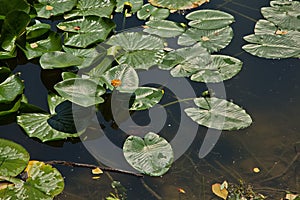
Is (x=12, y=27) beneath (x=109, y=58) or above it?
above

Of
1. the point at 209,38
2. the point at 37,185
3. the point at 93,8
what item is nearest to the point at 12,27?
the point at 93,8

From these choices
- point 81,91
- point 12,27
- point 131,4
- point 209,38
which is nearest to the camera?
point 81,91

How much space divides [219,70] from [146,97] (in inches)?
15.9

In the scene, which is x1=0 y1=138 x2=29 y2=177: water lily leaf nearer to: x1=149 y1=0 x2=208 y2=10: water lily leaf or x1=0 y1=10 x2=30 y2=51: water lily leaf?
x1=0 y1=10 x2=30 y2=51: water lily leaf

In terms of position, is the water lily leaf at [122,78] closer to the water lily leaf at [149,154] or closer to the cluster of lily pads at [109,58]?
the cluster of lily pads at [109,58]

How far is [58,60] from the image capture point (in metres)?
2.23

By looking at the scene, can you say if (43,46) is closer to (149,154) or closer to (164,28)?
(164,28)

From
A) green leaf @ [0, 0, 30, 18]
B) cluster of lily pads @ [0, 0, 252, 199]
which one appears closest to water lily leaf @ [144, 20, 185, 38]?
cluster of lily pads @ [0, 0, 252, 199]

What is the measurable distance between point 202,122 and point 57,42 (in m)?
0.82

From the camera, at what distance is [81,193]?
1893mm

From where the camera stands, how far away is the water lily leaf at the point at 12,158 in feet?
6.07

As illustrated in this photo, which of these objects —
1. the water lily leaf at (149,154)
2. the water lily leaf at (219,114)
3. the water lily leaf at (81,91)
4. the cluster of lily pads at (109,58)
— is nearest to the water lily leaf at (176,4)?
the cluster of lily pads at (109,58)

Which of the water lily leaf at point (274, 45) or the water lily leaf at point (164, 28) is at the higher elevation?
the water lily leaf at point (164, 28)

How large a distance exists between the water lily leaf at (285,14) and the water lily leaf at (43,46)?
1.12 metres
